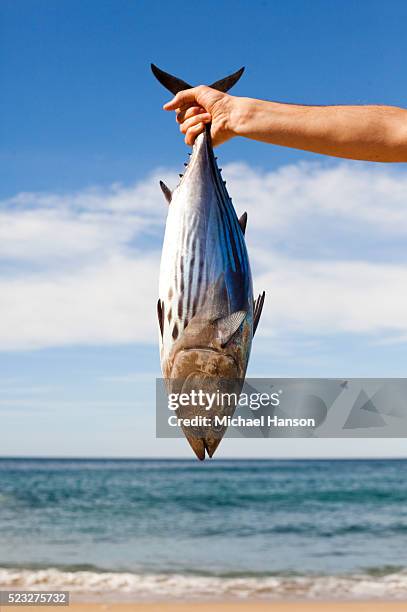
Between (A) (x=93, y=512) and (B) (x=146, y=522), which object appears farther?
(A) (x=93, y=512)

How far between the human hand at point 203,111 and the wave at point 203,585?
7302 mm

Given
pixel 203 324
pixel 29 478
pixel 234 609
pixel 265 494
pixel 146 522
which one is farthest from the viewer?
pixel 29 478

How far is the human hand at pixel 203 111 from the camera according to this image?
233 cm

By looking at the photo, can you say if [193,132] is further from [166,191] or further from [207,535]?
[207,535]

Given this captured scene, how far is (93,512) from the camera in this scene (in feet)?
58.4

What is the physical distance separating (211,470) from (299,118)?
1051 inches

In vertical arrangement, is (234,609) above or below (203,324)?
below

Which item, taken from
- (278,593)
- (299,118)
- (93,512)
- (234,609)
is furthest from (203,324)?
(93,512)

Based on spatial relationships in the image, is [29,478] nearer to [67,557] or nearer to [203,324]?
[67,557]

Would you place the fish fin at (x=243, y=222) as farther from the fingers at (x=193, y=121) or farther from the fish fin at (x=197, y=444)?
the fish fin at (x=197, y=444)

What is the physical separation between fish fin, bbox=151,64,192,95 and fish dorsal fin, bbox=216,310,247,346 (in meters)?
0.82

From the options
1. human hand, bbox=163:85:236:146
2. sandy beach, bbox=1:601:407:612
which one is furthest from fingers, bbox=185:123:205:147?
sandy beach, bbox=1:601:407:612

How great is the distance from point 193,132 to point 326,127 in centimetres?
51

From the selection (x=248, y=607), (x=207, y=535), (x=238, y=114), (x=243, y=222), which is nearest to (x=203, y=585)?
(x=248, y=607)
